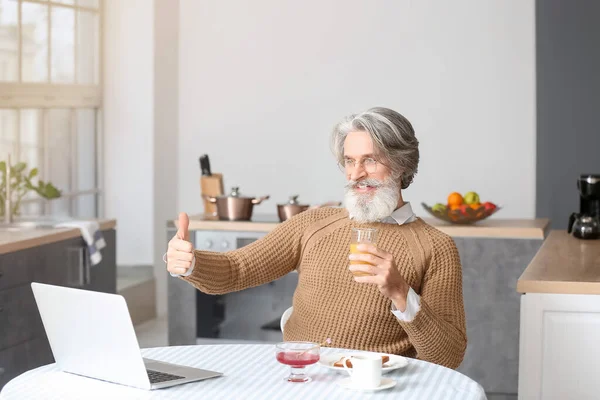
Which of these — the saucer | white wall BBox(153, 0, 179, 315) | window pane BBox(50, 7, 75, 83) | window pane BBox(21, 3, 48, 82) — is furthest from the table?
white wall BBox(153, 0, 179, 315)

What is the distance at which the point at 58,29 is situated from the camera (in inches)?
231

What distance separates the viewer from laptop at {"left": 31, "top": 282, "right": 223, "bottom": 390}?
180 cm

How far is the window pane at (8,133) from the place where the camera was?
533 cm

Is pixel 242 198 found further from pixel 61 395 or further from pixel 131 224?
pixel 61 395

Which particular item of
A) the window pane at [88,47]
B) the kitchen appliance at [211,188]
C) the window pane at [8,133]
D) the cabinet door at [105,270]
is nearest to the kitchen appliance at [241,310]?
the kitchen appliance at [211,188]

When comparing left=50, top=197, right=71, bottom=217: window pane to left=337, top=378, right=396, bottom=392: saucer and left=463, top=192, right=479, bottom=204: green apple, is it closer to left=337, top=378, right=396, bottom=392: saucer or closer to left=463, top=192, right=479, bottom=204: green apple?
left=463, top=192, right=479, bottom=204: green apple

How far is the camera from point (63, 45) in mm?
5926

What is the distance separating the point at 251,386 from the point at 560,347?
1.03 metres

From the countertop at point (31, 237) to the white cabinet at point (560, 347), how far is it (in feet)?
6.46

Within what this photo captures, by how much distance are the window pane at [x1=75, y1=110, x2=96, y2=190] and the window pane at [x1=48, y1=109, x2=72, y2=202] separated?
88mm

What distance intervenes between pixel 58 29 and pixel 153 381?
14.4ft

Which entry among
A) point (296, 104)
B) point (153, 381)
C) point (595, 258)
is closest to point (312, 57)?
point (296, 104)

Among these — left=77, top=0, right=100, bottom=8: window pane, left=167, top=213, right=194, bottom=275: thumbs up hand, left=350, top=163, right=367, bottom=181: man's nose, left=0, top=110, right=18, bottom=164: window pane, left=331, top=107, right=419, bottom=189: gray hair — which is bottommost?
left=167, top=213, right=194, bottom=275: thumbs up hand

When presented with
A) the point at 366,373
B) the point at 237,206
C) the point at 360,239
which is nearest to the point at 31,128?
the point at 237,206
